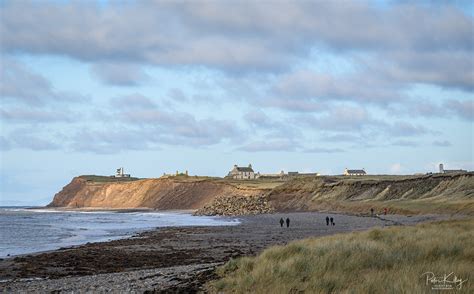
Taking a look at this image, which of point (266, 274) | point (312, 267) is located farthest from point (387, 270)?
point (266, 274)

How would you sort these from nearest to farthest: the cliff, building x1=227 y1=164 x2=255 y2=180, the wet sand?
1. the wet sand
2. the cliff
3. building x1=227 y1=164 x2=255 y2=180

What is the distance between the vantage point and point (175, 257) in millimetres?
27578

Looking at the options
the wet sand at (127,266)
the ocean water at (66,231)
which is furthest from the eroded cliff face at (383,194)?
the wet sand at (127,266)

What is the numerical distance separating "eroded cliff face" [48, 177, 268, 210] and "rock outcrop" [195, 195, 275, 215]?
5.23m

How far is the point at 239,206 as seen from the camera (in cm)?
9938

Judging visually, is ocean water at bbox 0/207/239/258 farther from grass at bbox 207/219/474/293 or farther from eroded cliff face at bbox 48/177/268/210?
eroded cliff face at bbox 48/177/268/210

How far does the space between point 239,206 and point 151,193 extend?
6156 cm

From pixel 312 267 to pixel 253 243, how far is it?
19344mm

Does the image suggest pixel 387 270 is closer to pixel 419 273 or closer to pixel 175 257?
pixel 419 273

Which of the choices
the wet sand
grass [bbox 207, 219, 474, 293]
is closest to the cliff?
the wet sand

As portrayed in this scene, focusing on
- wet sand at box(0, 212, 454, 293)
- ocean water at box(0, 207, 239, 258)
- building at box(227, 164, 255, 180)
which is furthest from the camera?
building at box(227, 164, 255, 180)

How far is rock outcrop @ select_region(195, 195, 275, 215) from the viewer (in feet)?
309

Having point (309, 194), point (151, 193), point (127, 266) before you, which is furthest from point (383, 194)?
point (151, 193)

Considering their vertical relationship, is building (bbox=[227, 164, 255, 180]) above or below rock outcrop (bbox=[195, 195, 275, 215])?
above
